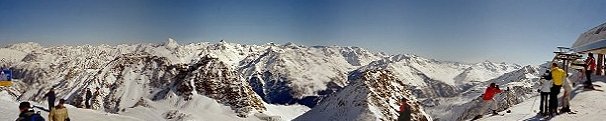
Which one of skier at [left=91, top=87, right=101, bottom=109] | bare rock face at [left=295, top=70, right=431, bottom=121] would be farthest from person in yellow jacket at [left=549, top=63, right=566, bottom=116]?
skier at [left=91, top=87, right=101, bottom=109]

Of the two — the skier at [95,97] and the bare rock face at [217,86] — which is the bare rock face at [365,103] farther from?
the skier at [95,97]

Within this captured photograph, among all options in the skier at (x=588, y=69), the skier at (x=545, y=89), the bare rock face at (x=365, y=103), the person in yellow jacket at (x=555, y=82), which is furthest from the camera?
the bare rock face at (x=365, y=103)

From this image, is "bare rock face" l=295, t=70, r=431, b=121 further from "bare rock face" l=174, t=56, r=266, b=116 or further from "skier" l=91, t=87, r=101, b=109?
"skier" l=91, t=87, r=101, b=109

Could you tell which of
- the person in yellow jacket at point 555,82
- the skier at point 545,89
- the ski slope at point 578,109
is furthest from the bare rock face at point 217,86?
the person in yellow jacket at point 555,82

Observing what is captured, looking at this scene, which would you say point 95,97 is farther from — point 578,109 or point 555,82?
point 555,82

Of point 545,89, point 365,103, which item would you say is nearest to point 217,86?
point 365,103

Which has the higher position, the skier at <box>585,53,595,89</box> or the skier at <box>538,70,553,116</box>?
the skier at <box>585,53,595,89</box>

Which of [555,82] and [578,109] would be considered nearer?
[555,82]

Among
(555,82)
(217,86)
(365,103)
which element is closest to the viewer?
(555,82)

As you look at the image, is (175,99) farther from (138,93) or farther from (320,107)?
(320,107)
